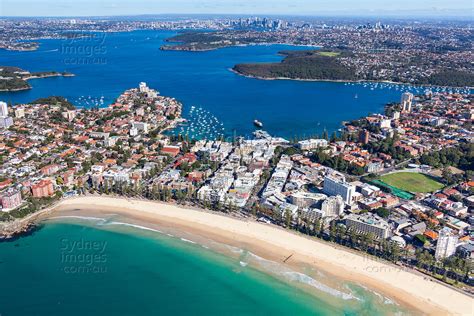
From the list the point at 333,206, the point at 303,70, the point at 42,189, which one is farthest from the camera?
the point at 303,70

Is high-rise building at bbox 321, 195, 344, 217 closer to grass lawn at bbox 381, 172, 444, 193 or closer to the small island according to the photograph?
grass lawn at bbox 381, 172, 444, 193

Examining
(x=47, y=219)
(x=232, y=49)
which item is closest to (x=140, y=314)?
(x=47, y=219)

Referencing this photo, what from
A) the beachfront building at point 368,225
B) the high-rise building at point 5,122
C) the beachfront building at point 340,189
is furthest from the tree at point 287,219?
the high-rise building at point 5,122

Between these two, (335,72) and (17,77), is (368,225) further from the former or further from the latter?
(17,77)

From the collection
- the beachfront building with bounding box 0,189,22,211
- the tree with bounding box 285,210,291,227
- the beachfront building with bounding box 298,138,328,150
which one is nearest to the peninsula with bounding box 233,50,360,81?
the beachfront building with bounding box 298,138,328,150

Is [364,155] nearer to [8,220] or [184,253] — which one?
[184,253]

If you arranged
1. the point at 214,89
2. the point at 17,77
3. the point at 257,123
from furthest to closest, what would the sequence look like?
1. the point at 17,77
2. the point at 214,89
3. the point at 257,123

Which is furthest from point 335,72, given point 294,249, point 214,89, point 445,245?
point 294,249
